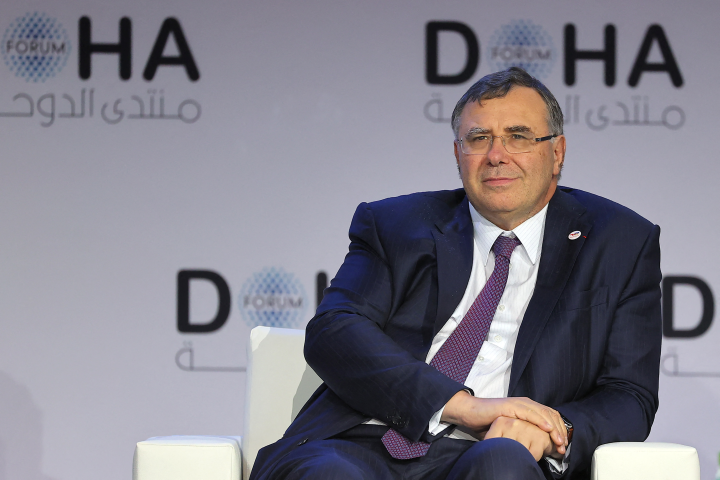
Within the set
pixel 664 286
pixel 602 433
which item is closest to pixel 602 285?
pixel 602 433

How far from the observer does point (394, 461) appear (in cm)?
189

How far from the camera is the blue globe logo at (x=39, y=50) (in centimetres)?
355

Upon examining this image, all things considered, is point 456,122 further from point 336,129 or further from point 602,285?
point 336,129

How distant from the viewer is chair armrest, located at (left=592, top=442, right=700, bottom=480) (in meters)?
1.78

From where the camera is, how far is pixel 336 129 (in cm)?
355

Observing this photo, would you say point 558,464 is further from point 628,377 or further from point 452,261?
point 452,261

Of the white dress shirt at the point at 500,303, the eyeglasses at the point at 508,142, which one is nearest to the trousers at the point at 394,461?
the white dress shirt at the point at 500,303

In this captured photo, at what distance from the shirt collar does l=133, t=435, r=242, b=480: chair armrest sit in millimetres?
802

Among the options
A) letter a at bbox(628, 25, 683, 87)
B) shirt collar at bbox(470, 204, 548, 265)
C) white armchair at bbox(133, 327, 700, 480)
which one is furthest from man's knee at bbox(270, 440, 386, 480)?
letter a at bbox(628, 25, 683, 87)

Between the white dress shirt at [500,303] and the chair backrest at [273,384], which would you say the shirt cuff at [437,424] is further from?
the chair backrest at [273,384]

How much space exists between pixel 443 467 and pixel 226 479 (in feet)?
1.67

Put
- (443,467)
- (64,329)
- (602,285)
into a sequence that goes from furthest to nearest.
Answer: (64,329)
(602,285)
(443,467)

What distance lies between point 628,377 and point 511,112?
70cm

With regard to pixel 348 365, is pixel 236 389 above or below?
below
